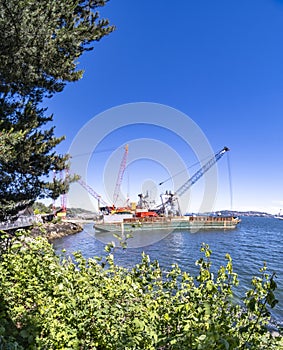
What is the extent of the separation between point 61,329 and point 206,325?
4.74 feet

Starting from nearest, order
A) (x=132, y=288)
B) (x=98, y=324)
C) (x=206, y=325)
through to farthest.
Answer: (x=206, y=325)
(x=98, y=324)
(x=132, y=288)

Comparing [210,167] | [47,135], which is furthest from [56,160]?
[210,167]

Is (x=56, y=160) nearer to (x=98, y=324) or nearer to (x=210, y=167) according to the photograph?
(x=98, y=324)

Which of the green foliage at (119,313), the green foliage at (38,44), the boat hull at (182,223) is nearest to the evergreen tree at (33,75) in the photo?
the green foliage at (38,44)

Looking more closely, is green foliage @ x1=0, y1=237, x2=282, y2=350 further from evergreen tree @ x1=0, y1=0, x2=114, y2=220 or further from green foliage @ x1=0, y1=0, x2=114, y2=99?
green foliage @ x1=0, y1=0, x2=114, y2=99

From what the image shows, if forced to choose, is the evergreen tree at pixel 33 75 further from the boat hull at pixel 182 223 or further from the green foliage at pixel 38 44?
the boat hull at pixel 182 223

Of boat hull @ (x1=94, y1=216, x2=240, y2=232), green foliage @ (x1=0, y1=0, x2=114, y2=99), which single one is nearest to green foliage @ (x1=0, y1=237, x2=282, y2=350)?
green foliage @ (x1=0, y1=0, x2=114, y2=99)

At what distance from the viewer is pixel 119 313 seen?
2.55 meters

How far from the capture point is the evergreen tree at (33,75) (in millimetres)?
5965

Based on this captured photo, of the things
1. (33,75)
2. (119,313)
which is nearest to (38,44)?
(33,75)

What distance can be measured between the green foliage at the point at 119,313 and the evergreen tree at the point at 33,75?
403cm

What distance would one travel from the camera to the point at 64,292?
259 cm

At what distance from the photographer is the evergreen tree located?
5.96 meters

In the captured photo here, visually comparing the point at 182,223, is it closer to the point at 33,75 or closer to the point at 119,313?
the point at 33,75
